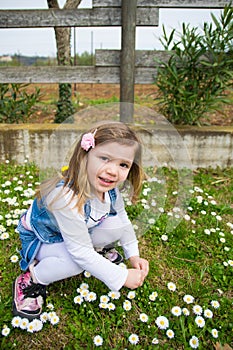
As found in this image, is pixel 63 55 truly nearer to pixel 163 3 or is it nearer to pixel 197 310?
pixel 163 3

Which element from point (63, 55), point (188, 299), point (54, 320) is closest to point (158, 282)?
point (188, 299)

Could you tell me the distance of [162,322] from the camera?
5.26 ft

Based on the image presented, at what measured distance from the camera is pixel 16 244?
6.87ft

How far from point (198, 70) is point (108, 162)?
6.41ft

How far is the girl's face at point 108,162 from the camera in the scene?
1349 mm

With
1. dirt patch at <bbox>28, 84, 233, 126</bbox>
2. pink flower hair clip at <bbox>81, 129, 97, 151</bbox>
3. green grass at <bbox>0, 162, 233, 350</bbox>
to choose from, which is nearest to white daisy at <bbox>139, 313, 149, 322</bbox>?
green grass at <bbox>0, 162, 233, 350</bbox>

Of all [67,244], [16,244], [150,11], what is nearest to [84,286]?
[67,244]

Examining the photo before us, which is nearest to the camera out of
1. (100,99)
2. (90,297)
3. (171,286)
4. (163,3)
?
(90,297)

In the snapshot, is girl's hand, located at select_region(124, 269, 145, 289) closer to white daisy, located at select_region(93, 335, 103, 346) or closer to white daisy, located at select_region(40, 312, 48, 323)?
white daisy, located at select_region(93, 335, 103, 346)

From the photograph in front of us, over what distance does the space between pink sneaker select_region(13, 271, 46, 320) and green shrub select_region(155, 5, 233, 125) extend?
1924 mm

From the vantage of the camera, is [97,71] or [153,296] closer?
[153,296]

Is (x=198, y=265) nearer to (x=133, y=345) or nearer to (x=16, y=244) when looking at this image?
(x=133, y=345)

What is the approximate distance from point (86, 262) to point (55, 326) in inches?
14.9

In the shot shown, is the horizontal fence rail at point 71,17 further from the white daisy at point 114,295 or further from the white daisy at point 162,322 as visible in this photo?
the white daisy at point 162,322
